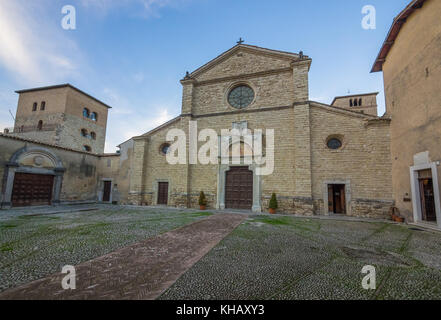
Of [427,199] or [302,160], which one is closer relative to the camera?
[427,199]

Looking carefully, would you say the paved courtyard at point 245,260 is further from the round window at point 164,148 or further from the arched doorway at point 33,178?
the round window at point 164,148

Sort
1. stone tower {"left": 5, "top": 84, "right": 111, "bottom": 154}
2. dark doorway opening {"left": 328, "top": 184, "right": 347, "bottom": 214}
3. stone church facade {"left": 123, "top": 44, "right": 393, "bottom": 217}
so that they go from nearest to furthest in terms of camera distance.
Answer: stone church facade {"left": 123, "top": 44, "right": 393, "bottom": 217}
dark doorway opening {"left": 328, "top": 184, "right": 347, "bottom": 214}
stone tower {"left": 5, "top": 84, "right": 111, "bottom": 154}

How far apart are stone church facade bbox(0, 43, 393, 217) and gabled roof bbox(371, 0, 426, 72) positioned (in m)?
3.00

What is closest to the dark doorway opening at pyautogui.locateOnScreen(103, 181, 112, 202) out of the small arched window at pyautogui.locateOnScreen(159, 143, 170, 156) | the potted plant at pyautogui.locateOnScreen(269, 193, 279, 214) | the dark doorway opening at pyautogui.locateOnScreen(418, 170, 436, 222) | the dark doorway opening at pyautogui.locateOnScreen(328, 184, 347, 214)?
the small arched window at pyautogui.locateOnScreen(159, 143, 170, 156)

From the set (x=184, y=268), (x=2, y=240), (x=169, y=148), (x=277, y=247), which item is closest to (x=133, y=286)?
(x=184, y=268)

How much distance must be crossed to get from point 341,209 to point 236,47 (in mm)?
13362

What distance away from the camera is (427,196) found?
7.46 m

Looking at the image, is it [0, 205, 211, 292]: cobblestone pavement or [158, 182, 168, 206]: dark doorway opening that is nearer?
[0, 205, 211, 292]: cobblestone pavement

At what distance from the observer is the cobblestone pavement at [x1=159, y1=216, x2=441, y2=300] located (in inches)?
93.8

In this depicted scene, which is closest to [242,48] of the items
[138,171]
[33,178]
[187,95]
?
[187,95]

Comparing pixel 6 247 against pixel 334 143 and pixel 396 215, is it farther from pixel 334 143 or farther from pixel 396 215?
pixel 396 215

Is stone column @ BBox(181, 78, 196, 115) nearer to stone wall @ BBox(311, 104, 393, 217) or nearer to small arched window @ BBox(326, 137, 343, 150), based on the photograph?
stone wall @ BBox(311, 104, 393, 217)

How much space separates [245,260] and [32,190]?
14.7 m
